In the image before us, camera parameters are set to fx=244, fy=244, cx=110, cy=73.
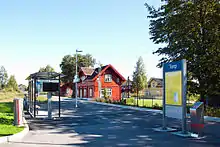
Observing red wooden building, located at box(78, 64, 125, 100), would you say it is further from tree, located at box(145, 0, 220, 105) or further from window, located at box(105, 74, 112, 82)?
tree, located at box(145, 0, 220, 105)

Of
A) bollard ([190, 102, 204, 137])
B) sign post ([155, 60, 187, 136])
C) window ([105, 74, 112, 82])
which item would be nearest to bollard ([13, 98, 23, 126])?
sign post ([155, 60, 187, 136])

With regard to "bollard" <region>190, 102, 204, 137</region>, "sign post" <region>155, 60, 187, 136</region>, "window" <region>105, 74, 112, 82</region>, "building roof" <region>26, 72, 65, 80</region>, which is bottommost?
"bollard" <region>190, 102, 204, 137</region>

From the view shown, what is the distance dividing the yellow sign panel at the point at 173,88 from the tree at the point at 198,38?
20.2 ft

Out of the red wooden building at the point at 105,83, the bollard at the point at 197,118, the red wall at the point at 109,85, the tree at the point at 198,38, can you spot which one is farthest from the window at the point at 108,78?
the bollard at the point at 197,118

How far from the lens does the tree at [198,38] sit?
16469mm

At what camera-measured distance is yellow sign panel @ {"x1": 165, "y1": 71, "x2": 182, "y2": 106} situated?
10250mm

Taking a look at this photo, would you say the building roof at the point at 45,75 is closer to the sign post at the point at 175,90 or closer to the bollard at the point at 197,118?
the sign post at the point at 175,90

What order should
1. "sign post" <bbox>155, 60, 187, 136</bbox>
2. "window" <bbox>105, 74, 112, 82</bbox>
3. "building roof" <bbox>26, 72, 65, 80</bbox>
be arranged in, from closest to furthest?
"sign post" <bbox>155, 60, 187, 136</bbox>
"building roof" <bbox>26, 72, 65, 80</bbox>
"window" <bbox>105, 74, 112, 82</bbox>

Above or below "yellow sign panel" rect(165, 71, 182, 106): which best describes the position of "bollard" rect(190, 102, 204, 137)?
below

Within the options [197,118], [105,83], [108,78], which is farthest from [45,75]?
[108,78]

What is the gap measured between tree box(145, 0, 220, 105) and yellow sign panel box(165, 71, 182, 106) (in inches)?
243

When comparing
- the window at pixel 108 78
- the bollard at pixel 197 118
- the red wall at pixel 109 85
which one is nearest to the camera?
the bollard at pixel 197 118

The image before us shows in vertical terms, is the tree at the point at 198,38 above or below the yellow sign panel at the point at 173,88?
above

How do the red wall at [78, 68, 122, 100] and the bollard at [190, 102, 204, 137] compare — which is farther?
the red wall at [78, 68, 122, 100]
